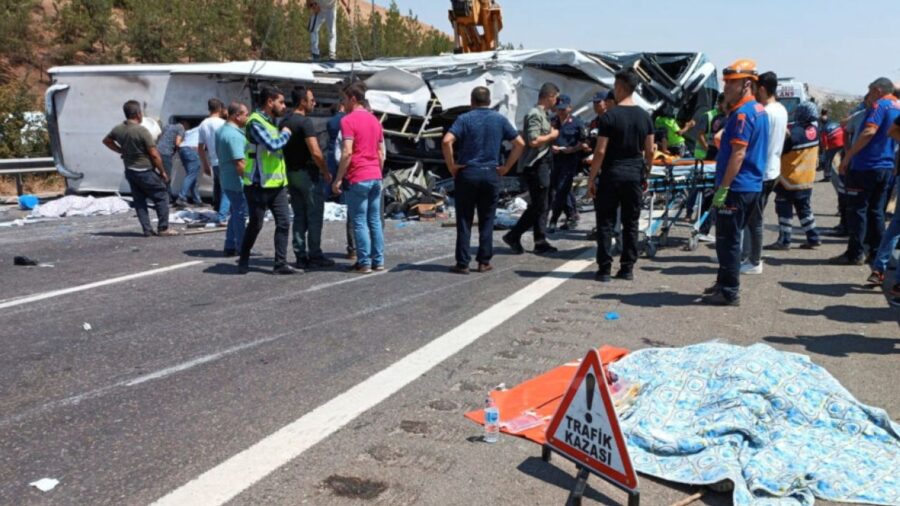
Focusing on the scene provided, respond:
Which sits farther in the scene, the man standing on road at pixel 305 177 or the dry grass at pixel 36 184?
the dry grass at pixel 36 184

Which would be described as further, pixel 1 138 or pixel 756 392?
pixel 1 138

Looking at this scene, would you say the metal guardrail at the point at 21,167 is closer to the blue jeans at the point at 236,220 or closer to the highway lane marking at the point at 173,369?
the blue jeans at the point at 236,220

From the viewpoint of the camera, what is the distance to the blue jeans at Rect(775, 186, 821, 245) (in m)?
9.18

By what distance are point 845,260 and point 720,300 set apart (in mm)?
2862

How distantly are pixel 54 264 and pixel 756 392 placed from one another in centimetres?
795

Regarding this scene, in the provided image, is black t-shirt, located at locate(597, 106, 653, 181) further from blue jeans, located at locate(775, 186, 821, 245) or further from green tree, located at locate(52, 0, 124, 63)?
green tree, located at locate(52, 0, 124, 63)

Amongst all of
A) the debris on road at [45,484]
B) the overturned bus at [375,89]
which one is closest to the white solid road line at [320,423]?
the debris on road at [45,484]

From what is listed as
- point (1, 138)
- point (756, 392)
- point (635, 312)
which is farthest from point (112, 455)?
point (1, 138)

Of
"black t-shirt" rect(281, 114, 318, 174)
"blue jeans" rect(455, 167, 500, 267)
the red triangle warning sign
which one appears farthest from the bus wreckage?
the red triangle warning sign

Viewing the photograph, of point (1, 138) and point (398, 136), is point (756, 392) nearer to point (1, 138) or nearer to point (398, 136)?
point (398, 136)

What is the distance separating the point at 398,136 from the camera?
578 inches

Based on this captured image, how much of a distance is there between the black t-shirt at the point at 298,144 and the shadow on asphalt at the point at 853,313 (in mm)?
5085

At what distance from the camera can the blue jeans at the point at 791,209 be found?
30.1 feet

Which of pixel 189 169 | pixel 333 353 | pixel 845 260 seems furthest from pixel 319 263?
pixel 189 169
